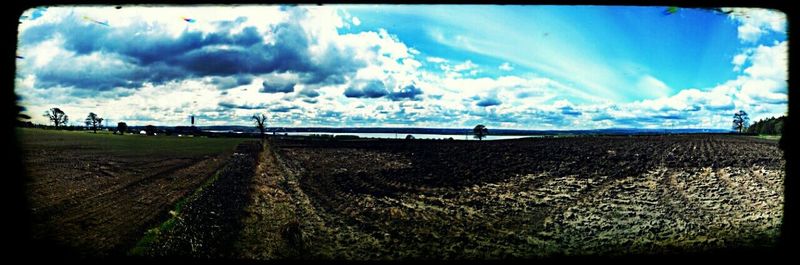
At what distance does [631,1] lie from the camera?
1.28 meters

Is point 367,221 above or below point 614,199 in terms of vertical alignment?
below

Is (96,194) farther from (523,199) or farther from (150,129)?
(523,199)

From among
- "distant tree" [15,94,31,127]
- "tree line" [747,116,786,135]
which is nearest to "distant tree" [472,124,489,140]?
"tree line" [747,116,786,135]

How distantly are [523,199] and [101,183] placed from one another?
6.53 m

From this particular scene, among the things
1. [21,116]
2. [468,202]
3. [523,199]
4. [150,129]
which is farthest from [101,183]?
[523,199]

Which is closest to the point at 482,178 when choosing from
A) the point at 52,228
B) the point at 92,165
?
the point at 52,228

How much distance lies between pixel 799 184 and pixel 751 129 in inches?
42.9

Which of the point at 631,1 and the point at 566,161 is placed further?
the point at 566,161

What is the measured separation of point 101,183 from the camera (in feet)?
21.4


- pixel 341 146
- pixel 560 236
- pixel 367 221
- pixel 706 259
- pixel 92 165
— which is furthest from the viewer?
pixel 92 165

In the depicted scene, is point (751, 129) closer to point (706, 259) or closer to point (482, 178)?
point (706, 259)

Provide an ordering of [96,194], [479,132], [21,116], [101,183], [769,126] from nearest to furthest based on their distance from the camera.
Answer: [21,116] < [769,126] < [479,132] < [96,194] < [101,183]

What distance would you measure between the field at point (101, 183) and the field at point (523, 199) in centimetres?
76

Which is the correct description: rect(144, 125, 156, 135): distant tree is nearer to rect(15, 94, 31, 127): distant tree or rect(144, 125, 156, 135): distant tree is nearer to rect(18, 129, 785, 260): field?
rect(18, 129, 785, 260): field
